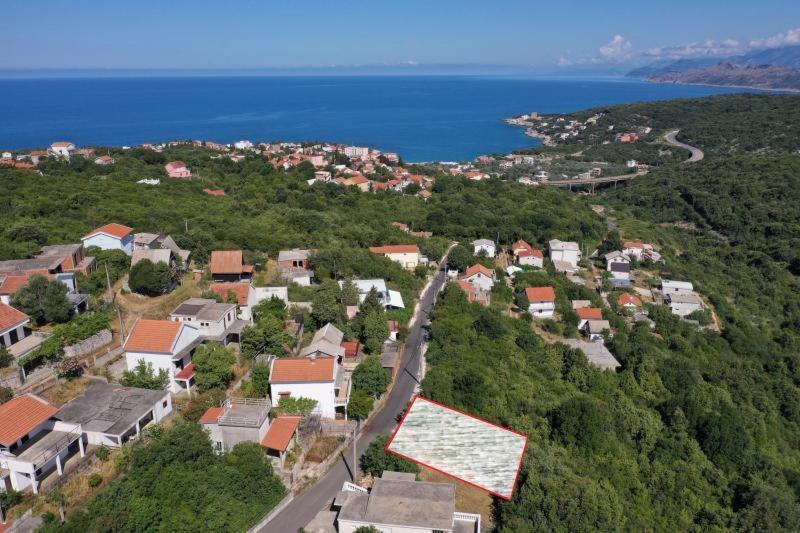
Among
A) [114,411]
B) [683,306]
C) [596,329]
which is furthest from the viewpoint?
[683,306]

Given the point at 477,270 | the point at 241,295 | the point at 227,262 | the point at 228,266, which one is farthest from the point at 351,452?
the point at 477,270

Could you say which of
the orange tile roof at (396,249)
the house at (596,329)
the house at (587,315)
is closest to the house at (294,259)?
the orange tile roof at (396,249)

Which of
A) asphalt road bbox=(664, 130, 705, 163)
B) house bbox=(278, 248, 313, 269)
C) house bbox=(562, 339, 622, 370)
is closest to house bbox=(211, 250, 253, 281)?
house bbox=(278, 248, 313, 269)

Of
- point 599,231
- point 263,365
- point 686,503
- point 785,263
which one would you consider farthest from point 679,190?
point 263,365

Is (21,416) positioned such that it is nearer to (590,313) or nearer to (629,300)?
(590,313)

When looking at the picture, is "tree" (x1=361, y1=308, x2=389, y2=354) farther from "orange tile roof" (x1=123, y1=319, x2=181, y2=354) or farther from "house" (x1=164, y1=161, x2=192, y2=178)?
"house" (x1=164, y1=161, x2=192, y2=178)

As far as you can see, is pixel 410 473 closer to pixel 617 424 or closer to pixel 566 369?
pixel 617 424

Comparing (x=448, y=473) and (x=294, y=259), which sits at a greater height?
(x=294, y=259)
